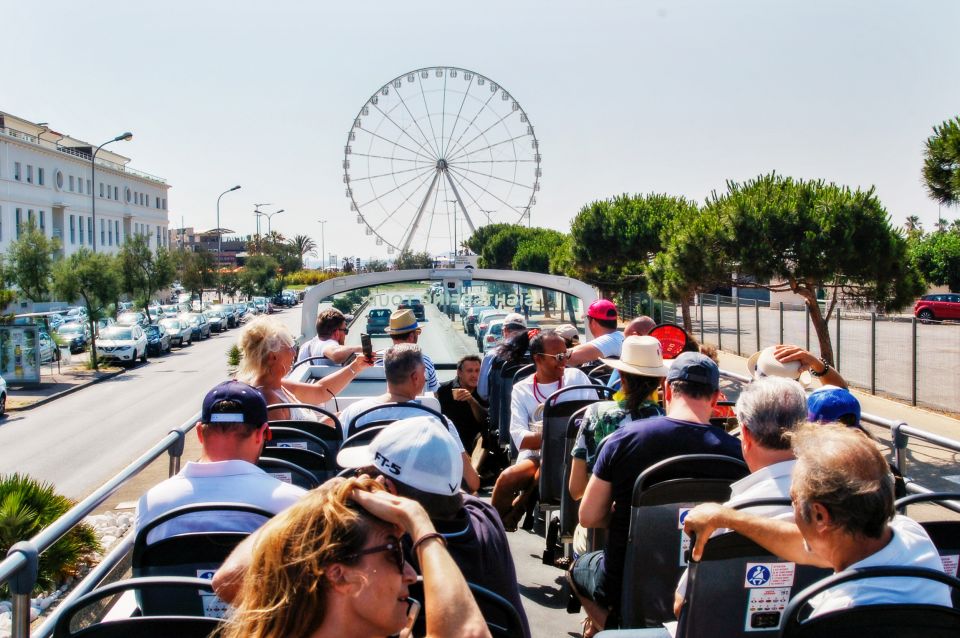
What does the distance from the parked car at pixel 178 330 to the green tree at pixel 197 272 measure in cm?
1749

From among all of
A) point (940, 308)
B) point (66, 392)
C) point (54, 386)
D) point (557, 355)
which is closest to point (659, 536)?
point (557, 355)

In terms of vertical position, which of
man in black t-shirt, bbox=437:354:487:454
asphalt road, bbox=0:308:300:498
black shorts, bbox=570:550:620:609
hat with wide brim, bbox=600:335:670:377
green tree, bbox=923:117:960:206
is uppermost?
green tree, bbox=923:117:960:206

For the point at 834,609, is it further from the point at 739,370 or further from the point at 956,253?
the point at 956,253

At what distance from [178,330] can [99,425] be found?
26.0m

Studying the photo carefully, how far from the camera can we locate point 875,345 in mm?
19688

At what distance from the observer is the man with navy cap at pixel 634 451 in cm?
367

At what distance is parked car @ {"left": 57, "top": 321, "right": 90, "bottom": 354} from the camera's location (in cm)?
4066

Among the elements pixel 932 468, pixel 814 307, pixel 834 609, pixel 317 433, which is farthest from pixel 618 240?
pixel 834 609

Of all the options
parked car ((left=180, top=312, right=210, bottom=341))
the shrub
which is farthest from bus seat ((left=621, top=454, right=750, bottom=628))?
→ parked car ((left=180, top=312, right=210, bottom=341))

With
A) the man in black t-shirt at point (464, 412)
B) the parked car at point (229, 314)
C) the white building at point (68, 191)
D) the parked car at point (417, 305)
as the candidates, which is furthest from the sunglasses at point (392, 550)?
the parked car at point (229, 314)

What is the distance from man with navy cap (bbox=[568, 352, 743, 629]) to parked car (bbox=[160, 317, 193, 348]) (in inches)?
1757

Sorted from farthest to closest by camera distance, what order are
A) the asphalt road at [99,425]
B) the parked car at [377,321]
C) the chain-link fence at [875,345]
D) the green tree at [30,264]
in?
the green tree at [30,264] < the chain-link fence at [875,345] < the asphalt road at [99,425] < the parked car at [377,321]

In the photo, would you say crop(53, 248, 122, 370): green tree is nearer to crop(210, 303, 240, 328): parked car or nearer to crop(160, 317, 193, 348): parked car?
crop(160, 317, 193, 348): parked car

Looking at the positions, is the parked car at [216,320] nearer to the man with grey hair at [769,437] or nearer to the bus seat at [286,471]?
the bus seat at [286,471]
